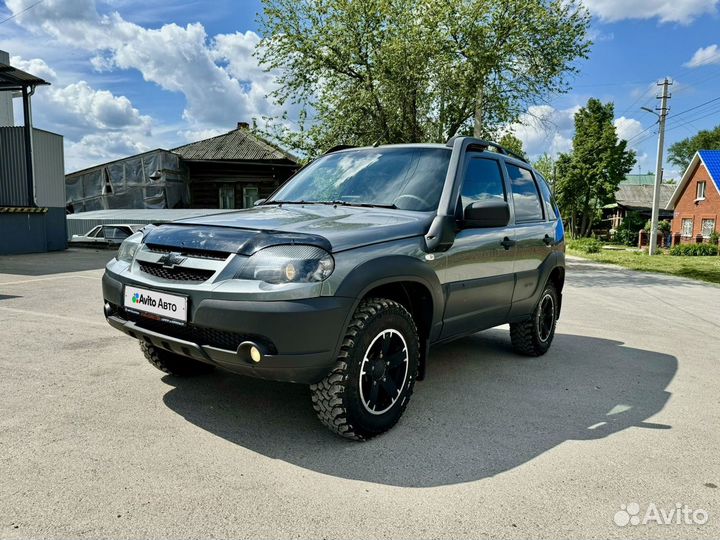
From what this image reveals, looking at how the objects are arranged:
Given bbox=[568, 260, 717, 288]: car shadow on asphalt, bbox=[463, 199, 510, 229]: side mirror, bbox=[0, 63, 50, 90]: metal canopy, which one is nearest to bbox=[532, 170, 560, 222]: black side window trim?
bbox=[463, 199, 510, 229]: side mirror

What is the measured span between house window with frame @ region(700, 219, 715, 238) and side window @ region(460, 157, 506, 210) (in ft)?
128

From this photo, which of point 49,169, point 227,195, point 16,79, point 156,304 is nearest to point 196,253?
point 156,304

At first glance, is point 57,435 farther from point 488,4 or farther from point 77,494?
point 488,4

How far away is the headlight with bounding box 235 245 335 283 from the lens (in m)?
2.60

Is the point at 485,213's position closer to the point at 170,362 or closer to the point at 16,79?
the point at 170,362

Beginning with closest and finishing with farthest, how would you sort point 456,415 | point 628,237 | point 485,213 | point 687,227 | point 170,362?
point 485,213 → point 456,415 → point 170,362 → point 687,227 → point 628,237

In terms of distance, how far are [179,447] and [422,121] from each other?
15484 mm

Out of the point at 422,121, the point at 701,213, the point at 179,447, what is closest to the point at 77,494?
the point at 179,447

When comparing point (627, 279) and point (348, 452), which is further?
point (627, 279)

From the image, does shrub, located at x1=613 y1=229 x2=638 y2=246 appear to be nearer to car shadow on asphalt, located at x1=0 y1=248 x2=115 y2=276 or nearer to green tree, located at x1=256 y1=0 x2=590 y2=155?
green tree, located at x1=256 y1=0 x2=590 y2=155

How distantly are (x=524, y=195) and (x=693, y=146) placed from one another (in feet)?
291

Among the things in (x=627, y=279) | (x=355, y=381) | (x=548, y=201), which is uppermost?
(x=548, y=201)

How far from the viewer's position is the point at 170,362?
3.83 metres

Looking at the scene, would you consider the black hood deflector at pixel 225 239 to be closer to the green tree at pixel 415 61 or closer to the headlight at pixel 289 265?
the headlight at pixel 289 265
